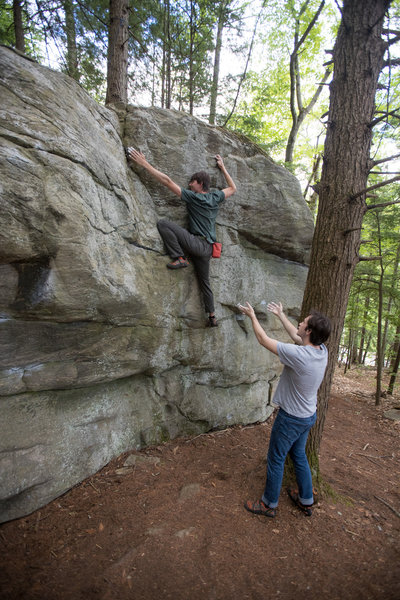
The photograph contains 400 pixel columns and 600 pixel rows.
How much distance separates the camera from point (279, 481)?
11.6ft

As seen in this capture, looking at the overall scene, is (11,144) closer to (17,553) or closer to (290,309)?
(17,553)

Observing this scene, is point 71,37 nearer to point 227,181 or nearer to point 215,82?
point 215,82

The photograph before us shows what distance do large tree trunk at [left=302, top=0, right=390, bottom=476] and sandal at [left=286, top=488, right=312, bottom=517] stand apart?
19.0 inches

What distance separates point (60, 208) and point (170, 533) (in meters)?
3.90

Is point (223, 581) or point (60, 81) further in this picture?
point (60, 81)

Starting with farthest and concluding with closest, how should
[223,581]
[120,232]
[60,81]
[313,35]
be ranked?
1. [313,35]
2. [120,232]
3. [60,81]
4. [223,581]

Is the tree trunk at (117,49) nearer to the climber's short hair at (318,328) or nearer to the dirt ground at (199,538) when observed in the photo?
the climber's short hair at (318,328)

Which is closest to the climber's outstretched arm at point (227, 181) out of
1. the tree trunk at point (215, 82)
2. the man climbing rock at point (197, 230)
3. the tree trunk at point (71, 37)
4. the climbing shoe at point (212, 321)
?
the man climbing rock at point (197, 230)

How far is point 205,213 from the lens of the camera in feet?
16.4

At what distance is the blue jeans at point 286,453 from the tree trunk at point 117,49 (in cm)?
719

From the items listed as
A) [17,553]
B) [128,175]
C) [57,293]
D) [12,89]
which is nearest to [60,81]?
[12,89]

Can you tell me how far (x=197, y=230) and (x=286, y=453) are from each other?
11.8ft

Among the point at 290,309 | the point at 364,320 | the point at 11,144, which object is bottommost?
the point at 364,320

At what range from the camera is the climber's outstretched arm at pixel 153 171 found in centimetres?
443
